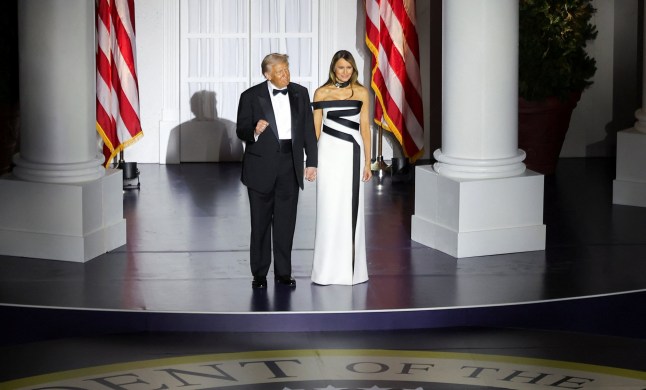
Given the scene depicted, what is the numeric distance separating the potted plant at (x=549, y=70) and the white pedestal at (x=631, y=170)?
5.71 feet

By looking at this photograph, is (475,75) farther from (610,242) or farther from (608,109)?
(608,109)

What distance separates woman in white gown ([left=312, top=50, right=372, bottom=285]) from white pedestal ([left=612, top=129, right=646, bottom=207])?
3.88 metres

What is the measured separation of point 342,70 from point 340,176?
0.71 metres

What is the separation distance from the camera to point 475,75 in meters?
10.6

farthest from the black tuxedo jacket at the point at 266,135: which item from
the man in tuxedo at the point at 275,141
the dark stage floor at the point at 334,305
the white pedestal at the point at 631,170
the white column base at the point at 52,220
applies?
the white pedestal at the point at 631,170

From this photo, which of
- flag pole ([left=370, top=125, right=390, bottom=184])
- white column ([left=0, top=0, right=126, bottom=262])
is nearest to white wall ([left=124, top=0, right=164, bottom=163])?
flag pole ([left=370, top=125, right=390, bottom=184])

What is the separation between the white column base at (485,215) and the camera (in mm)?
10477

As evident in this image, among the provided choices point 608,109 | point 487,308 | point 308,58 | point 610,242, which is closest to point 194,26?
point 308,58

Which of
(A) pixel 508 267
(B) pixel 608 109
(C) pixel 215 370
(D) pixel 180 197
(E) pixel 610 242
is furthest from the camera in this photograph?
(B) pixel 608 109

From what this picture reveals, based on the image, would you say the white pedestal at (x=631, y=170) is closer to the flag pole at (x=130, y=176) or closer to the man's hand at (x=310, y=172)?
the man's hand at (x=310, y=172)

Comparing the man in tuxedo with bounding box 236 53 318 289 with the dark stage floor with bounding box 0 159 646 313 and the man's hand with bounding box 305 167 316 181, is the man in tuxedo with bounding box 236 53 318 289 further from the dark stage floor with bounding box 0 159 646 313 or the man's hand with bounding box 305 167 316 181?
the dark stage floor with bounding box 0 159 646 313

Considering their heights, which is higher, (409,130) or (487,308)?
(409,130)

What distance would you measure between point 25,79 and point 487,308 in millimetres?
3834

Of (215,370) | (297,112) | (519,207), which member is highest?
(297,112)
